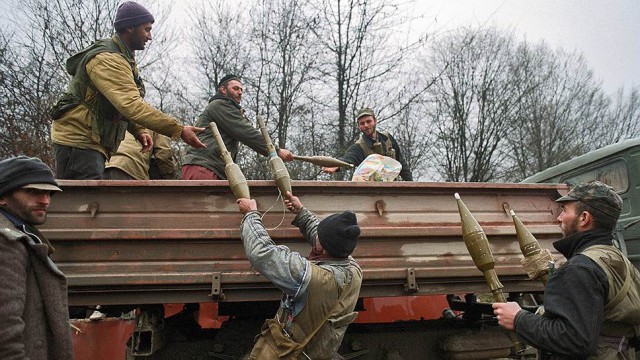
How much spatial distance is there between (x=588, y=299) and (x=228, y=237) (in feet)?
6.33

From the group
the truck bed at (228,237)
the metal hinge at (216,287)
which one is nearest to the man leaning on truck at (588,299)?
the truck bed at (228,237)

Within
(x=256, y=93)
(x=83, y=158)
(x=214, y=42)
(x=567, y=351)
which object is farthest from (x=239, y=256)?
(x=214, y=42)

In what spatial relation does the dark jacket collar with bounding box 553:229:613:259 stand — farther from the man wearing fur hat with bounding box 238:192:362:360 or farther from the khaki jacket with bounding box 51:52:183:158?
the khaki jacket with bounding box 51:52:183:158

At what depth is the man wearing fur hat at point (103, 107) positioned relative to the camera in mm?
3465

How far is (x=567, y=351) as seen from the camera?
2082mm

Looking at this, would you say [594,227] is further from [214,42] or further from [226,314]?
[214,42]

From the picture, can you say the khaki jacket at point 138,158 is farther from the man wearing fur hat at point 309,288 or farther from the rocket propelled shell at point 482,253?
the rocket propelled shell at point 482,253

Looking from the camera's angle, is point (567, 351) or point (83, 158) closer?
point (567, 351)

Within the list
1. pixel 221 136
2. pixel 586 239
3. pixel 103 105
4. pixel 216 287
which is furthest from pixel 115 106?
pixel 586 239

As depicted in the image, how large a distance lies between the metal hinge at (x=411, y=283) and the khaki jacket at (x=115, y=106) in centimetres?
180

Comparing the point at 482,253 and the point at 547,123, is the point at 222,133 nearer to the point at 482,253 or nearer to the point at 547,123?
the point at 482,253

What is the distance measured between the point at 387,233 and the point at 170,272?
53.9 inches

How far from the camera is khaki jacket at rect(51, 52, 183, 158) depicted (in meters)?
3.45

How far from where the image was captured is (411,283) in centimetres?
324
